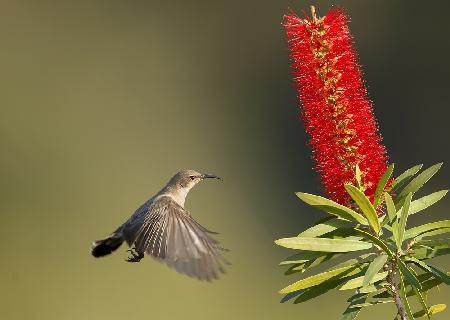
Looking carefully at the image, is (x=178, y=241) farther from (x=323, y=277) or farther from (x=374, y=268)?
(x=374, y=268)

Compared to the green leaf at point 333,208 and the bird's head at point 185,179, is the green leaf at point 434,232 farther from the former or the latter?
A: the bird's head at point 185,179

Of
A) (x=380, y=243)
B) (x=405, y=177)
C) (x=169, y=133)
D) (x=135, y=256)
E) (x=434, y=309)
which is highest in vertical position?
(x=169, y=133)

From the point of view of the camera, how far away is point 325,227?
1606 millimetres

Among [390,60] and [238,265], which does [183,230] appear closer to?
[238,265]

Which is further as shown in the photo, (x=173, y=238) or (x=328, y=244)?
(x=173, y=238)

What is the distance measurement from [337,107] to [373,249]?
26 cm

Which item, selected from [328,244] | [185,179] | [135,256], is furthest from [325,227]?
[185,179]

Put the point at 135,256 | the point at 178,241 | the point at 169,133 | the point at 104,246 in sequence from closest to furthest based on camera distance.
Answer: the point at 178,241 → the point at 135,256 → the point at 104,246 → the point at 169,133

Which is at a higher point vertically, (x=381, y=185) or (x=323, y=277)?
(x=381, y=185)

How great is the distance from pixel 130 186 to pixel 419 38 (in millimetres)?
2789

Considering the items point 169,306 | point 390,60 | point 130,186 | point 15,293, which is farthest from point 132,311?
point 390,60

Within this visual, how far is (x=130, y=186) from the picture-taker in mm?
7328

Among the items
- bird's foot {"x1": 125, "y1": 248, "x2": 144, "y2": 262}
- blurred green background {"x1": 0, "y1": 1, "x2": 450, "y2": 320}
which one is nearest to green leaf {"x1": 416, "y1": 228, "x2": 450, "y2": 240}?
bird's foot {"x1": 125, "y1": 248, "x2": 144, "y2": 262}

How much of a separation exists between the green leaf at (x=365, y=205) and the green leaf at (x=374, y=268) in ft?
0.21
